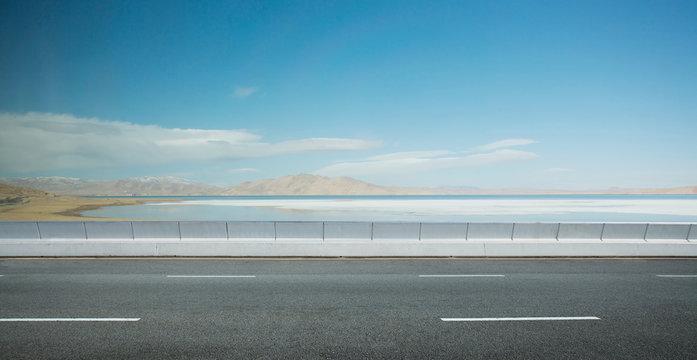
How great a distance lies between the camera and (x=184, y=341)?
522 cm

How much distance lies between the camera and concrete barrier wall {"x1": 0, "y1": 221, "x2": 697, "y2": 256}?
38.6 feet

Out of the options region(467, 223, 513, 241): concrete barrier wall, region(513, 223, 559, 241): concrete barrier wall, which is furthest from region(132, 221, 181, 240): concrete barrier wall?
region(513, 223, 559, 241): concrete barrier wall

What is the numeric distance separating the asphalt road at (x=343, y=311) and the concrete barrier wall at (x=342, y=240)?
132cm

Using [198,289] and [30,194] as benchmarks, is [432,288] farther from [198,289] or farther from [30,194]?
[30,194]

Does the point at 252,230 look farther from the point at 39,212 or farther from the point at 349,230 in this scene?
the point at 39,212

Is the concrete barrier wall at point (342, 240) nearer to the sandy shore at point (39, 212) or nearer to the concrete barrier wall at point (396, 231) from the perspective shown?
the concrete barrier wall at point (396, 231)

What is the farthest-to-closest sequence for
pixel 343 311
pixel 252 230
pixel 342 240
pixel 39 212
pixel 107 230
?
pixel 39 212, pixel 252 230, pixel 107 230, pixel 342 240, pixel 343 311

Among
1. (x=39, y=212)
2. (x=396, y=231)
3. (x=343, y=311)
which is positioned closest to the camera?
(x=343, y=311)

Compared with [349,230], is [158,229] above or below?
above

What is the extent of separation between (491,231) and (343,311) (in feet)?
34.3

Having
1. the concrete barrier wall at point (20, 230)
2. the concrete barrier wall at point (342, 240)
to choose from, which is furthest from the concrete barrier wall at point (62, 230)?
the concrete barrier wall at point (20, 230)

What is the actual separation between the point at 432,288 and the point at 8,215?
57.7m

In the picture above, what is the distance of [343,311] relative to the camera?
6.55 meters

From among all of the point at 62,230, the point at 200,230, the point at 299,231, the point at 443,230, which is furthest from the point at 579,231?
the point at 62,230
